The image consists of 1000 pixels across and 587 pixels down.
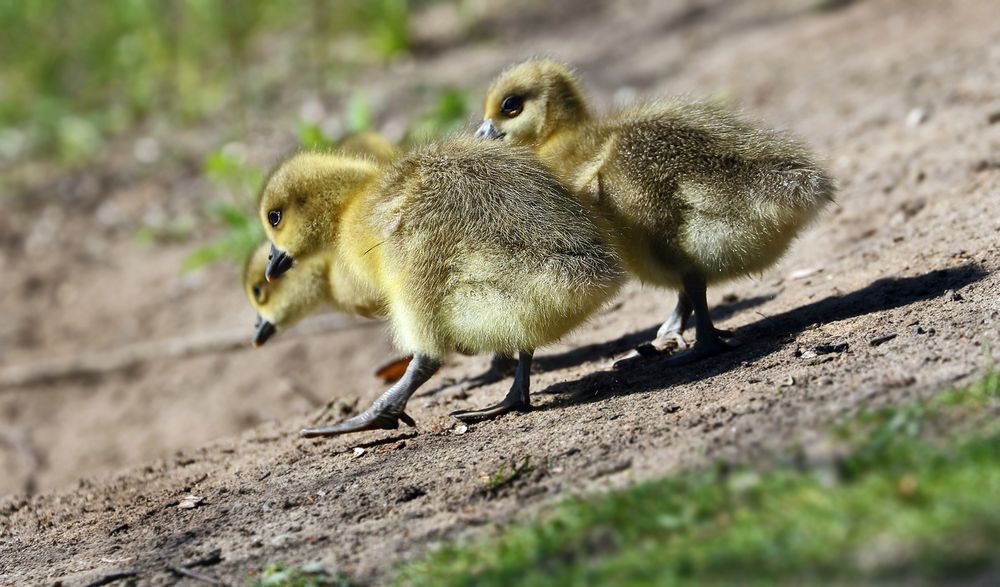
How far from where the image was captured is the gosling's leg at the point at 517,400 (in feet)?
15.8

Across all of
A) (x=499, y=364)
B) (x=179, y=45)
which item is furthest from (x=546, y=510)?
(x=179, y=45)

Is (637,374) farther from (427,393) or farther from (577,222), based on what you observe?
(427,393)

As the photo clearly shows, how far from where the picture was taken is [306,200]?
18.1 ft

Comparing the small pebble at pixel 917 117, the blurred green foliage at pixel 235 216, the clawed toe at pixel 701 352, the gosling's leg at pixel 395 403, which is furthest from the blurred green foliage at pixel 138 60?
the clawed toe at pixel 701 352

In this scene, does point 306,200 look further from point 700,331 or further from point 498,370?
point 700,331

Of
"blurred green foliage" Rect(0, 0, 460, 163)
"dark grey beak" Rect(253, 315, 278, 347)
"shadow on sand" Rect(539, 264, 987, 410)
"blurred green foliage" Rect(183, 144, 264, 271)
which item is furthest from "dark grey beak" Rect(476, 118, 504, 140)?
"blurred green foliage" Rect(0, 0, 460, 163)

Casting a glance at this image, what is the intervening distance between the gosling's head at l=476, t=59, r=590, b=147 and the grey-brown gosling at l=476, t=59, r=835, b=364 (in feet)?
2.51

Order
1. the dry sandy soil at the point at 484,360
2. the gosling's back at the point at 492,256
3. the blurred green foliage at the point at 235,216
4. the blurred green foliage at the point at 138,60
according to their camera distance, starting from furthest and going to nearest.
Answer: the blurred green foliage at the point at 138,60, the blurred green foliage at the point at 235,216, the gosling's back at the point at 492,256, the dry sandy soil at the point at 484,360

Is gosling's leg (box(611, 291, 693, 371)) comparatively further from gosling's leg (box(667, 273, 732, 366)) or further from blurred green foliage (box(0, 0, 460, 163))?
blurred green foliage (box(0, 0, 460, 163))

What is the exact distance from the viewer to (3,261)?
1109 centimetres

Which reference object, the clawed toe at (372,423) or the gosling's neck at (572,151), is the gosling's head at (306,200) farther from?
the clawed toe at (372,423)

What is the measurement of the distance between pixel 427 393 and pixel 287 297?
4.44 ft

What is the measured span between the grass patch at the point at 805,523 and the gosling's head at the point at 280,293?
360cm

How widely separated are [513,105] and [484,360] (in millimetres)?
1527
